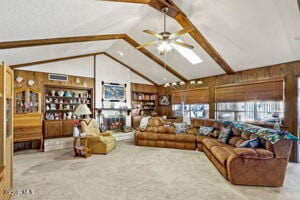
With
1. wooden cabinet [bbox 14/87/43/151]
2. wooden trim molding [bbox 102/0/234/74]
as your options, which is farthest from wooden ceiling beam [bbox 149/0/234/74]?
wooden cabinet [bbox 14/87/43/151]

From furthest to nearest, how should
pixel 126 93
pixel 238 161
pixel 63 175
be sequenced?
pixel 126 93 → pixel 63 175 → pixel 238 161

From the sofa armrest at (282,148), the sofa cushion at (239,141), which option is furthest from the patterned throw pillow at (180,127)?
the sofa armrest at (282,148)

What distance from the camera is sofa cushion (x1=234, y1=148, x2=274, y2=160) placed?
2.95 m

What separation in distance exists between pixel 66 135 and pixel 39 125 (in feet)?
4.34

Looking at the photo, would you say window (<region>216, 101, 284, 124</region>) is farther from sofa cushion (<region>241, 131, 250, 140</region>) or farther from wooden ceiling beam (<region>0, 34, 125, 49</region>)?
wooden ceiling beam (<region>0, 34, 125, 49</region>)

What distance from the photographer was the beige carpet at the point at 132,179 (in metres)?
2.63

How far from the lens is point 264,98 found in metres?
4.84

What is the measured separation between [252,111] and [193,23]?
11.2 ft

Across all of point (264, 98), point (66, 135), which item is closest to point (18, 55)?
point (66, 135)

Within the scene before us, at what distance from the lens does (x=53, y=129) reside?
6.02 metres

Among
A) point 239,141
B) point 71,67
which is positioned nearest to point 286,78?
point 239,141

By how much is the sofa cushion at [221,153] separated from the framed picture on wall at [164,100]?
4.86m

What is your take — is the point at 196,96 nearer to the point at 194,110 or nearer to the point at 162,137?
the point at 194,110

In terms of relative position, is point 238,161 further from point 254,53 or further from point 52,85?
point 52,85
